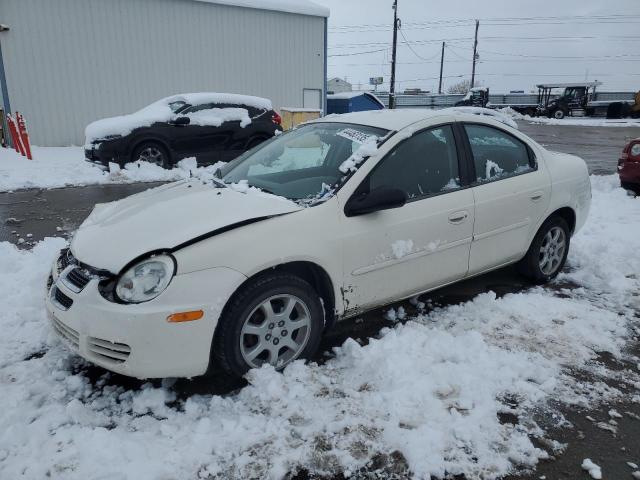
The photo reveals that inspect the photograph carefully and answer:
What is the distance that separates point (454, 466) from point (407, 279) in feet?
4.43

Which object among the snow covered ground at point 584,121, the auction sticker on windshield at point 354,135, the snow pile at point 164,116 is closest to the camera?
the auction sticker on windshield at point 354,135

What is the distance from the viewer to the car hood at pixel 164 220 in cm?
269

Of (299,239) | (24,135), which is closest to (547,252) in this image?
(299,239)

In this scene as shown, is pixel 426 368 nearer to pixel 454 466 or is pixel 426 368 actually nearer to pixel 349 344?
pixel 349 344

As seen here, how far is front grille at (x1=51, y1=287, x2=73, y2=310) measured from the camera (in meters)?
2.70

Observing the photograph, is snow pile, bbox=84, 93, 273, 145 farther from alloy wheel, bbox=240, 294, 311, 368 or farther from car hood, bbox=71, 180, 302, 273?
alloy wheel, bbox=240, 294, 311, 368

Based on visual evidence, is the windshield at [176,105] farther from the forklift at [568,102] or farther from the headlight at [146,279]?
the forklift at [568,102]

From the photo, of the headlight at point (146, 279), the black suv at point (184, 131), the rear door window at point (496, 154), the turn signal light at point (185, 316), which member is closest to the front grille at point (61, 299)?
the headlight at point (146, 279)

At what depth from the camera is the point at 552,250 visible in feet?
14.6

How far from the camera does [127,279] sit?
257cm

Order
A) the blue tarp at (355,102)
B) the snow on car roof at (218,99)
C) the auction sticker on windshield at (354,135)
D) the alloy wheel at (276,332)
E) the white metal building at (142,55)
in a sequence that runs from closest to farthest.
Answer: the alloy wheel at (276,332), the auction sticker on windshield at (354,135), the snow on car roof at (218,99), the white metal building at (142,55), the blue tarp at (355,102)

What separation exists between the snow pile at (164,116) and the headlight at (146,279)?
25.1 ft

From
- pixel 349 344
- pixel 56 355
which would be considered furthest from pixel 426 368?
pixel 56 355

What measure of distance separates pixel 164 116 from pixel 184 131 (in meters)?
0.47
